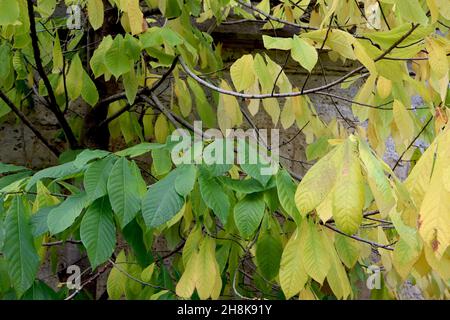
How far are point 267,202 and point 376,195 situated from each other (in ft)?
0.87

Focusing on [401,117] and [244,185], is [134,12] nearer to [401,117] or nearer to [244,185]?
[244,185]

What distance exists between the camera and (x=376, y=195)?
0.73 m


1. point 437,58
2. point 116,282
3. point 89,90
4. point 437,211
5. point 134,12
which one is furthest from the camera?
point 89,90

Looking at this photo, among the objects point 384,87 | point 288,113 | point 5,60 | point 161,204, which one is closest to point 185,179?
point 161,204

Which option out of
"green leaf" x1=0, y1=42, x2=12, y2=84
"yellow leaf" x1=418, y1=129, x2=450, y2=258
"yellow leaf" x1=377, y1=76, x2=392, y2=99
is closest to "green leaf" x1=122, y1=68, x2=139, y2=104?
"green leaf" x1=0, y1=42, x2=12, y2=84

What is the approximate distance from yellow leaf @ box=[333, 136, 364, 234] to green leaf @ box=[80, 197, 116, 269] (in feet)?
1.37

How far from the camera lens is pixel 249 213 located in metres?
0.93

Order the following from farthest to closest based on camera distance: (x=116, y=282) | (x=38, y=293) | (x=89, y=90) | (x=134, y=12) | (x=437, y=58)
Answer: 1. (x=89, y=90)
2. (x=116, y=282)
3. (x=38, y=293)
4. (x=134, y=12)
5. (x=437, y=58)

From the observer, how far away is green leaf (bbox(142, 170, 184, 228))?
86 cm

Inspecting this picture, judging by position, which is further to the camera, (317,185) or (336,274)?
(336,274)

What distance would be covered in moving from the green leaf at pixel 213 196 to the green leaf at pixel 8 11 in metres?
0.42

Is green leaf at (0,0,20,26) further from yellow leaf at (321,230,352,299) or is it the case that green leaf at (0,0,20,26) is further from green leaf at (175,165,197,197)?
yellow leaf at (321,230,352,299)

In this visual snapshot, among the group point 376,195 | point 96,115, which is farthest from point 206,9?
point 376,195

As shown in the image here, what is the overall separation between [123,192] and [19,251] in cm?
20
